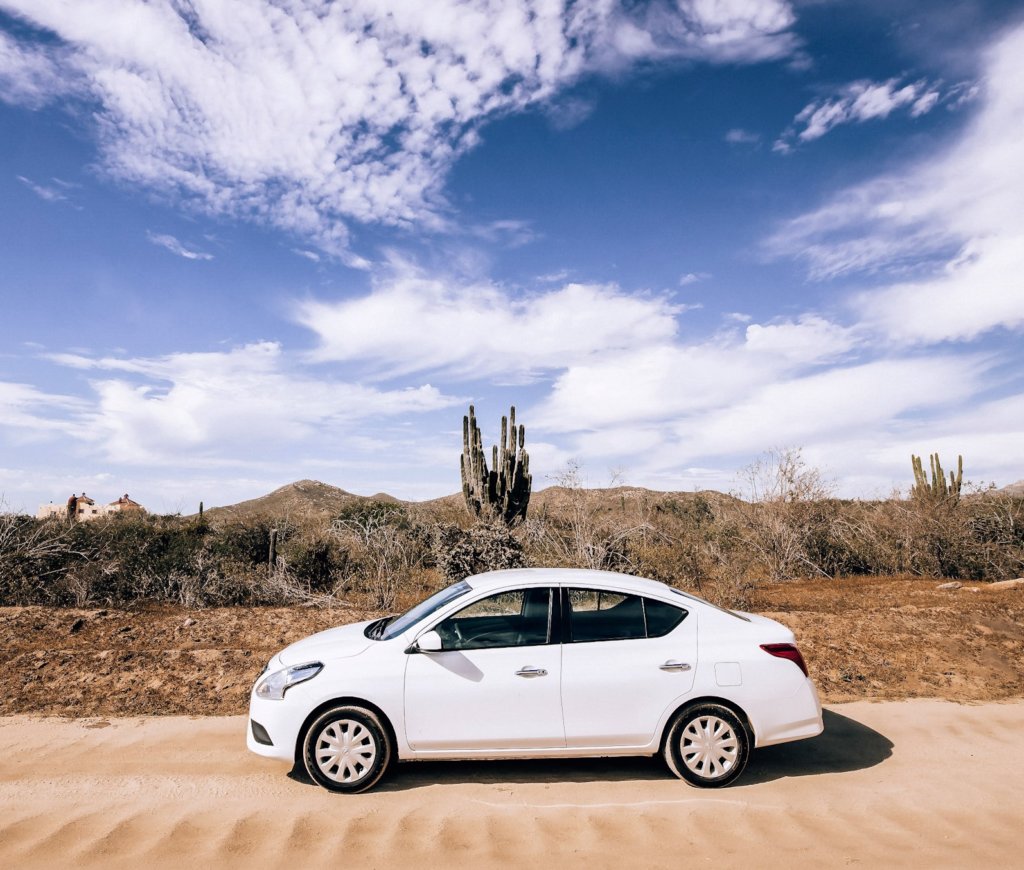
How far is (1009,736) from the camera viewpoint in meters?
6.42

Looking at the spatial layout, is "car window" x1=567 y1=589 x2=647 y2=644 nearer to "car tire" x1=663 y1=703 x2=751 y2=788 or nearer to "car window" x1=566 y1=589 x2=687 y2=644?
"car window" x1=566 y1=589 x2=687 y2=644

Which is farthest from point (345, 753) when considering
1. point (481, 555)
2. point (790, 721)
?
point (481, 555)

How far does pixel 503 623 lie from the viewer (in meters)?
5.51

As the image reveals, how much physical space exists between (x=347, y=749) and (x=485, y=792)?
1.05 meters

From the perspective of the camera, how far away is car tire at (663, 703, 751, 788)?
17.0 ft

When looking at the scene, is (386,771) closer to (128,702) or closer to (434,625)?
(434,625)

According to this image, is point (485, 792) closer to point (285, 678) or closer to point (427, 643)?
point (427, 643)

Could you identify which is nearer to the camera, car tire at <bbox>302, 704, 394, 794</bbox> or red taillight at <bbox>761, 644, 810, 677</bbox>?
car tire at <bbox>302, 704, 394, 794</bbox>

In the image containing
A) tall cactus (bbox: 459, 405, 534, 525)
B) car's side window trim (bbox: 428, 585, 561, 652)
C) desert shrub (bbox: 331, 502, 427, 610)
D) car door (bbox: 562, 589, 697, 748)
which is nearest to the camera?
car door (bbox: 562, 589, 697, 748)

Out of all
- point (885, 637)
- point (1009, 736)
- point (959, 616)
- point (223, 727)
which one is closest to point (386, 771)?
point (223, 727)

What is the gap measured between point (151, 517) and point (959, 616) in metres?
24.1

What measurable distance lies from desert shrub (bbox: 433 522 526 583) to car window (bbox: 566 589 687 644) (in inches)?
292

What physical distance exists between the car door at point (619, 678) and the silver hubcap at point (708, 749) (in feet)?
0.87

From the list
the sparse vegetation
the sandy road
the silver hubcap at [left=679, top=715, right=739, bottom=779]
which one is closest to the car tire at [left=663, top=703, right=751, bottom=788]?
the silver hubcap at [left=679, top=715, right=739, bottom=779]
